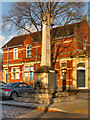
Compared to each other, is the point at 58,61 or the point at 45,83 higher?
the point at 58,61

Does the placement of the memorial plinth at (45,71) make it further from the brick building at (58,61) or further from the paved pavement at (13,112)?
the brick building at (58,61)

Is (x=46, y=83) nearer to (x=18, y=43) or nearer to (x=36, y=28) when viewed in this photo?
(x=36, y=28)

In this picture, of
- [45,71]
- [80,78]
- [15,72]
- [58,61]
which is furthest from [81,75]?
[45,71]

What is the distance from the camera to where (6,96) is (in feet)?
57.3

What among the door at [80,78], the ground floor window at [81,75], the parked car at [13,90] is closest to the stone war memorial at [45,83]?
the parked car at [13,90]

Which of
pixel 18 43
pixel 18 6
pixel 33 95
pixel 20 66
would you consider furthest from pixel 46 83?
pixel 18 43

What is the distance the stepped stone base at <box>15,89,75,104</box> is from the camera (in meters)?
14.0

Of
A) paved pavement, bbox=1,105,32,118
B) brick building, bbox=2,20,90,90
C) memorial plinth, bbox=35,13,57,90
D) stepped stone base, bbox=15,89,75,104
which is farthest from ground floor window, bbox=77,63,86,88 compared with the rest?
paved pavement, bbox=1,105,32,118

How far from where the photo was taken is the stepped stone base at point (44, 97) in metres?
14.0

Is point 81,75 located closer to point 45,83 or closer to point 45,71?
point 45,83

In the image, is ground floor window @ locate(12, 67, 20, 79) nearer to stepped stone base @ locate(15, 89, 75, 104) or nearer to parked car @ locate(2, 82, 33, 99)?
parked car @ locate(2, 82, 33, 99)

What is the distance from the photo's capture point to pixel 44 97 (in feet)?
48.5

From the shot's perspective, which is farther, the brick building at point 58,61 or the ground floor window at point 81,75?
the ground floor window at point 81,75

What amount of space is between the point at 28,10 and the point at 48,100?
1212cm
